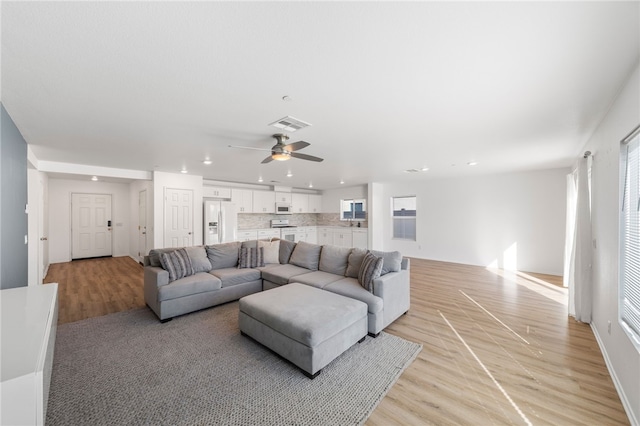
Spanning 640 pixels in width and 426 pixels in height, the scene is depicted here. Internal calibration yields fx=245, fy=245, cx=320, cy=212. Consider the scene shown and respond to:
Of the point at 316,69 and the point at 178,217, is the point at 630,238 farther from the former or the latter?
the point at 178,217

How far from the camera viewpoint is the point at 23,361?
3.56 feet

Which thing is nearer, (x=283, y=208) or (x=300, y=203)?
(x=283, y=208)

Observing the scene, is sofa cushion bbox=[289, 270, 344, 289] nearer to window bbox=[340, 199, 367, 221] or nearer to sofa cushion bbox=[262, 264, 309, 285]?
sofa cushion bbox=[262, 264, 309, 285]

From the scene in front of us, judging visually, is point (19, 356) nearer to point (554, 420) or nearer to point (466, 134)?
point (554, 420)

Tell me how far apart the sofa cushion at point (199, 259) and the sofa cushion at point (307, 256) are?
1403 millimetres

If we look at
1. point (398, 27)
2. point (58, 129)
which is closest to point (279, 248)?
point (58, 129)

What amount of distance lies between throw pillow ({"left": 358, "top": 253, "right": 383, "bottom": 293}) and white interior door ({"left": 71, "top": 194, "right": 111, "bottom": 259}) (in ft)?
26.7

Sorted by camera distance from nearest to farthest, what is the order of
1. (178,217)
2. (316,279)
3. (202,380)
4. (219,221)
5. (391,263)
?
(202,380) → (391,263) → (316,279) → (178,217) → (219,221)

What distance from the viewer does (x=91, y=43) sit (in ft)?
4.50

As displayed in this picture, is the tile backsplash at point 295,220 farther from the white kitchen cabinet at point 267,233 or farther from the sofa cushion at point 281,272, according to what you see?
the sofa cushion at point 281,272

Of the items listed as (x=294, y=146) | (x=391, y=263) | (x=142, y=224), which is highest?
(x=294, y=146)

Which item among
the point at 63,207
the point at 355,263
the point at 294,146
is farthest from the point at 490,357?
the point at 63,207

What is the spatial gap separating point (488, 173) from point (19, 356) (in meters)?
7.45

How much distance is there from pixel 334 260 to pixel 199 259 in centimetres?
215
